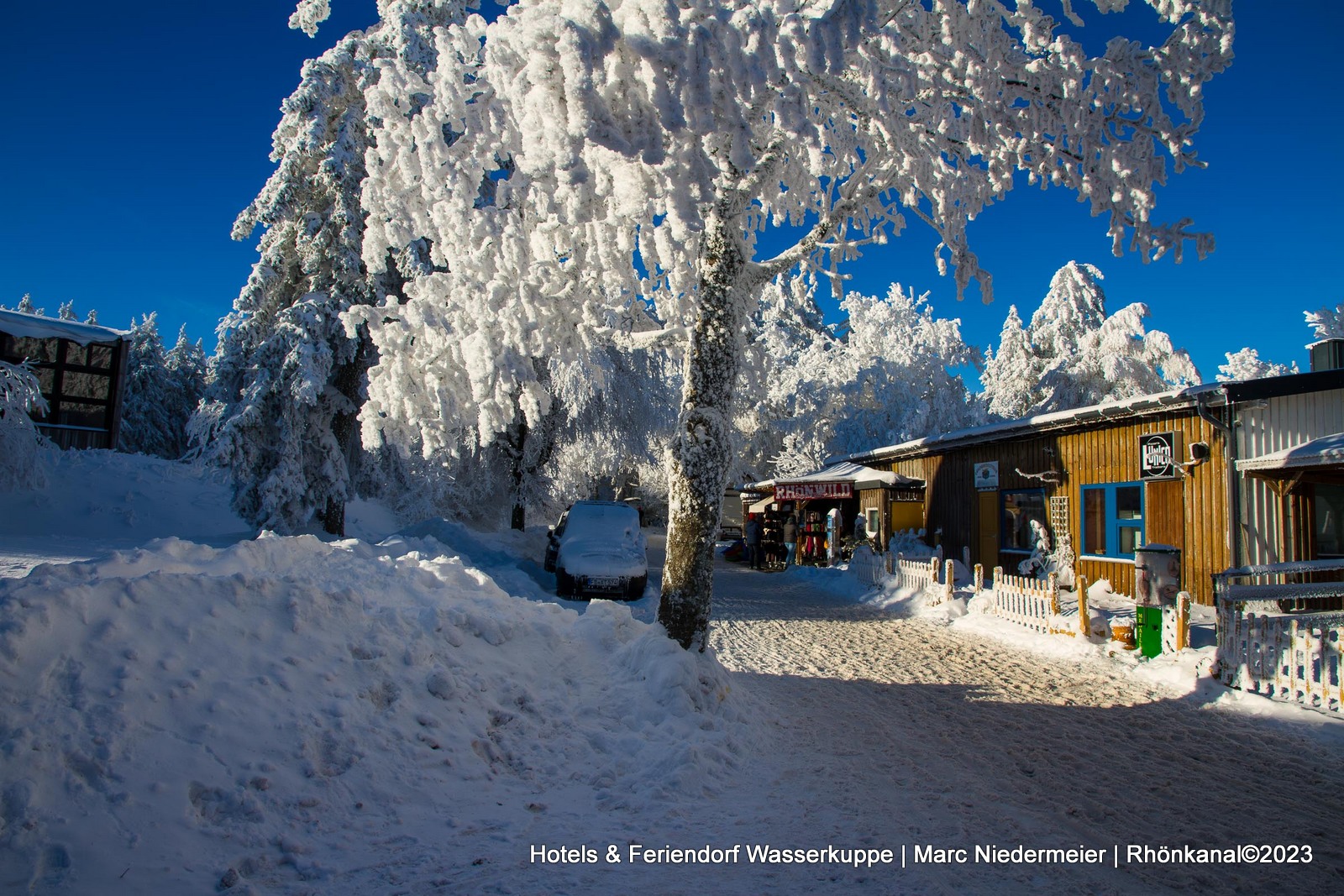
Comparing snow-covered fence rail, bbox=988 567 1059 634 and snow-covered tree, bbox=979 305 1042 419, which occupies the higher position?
snow-covered tree, bbox=979 305 1042 419

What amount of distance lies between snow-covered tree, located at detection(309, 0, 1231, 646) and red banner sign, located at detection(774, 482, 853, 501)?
1326 centimetres

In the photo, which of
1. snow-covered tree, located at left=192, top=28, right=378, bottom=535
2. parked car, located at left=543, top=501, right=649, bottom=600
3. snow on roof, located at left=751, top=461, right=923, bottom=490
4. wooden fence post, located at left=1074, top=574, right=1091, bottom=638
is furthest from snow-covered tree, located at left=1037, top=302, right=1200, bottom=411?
snow-covered tree, located at left=192, top=28, right=378, bottom=535

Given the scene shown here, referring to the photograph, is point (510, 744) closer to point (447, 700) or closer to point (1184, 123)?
point (447, 700)

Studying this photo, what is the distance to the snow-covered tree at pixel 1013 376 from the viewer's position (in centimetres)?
3122

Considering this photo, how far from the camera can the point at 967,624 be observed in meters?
11.9

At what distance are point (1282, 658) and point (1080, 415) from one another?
282 inches

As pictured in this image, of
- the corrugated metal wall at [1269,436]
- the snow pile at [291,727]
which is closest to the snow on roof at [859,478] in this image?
the corrugated metal wall at [1269,436]

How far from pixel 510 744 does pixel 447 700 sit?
514mm

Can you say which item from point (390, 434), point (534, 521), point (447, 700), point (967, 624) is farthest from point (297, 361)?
point (534, 521)

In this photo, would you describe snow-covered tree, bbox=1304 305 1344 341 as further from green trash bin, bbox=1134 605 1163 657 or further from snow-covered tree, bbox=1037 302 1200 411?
green trash bin, bbox=1134 605 1163 657

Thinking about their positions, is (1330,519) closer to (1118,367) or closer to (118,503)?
(1118,367)

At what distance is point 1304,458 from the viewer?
9.37 m

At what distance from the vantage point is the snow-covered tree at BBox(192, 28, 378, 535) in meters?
14.1

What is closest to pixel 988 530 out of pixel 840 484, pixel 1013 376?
pixel 840 484
